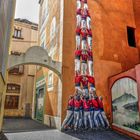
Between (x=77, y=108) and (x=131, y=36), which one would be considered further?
(x=131, y=36)

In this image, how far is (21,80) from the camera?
19406 mm

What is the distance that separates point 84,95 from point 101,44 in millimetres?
3640

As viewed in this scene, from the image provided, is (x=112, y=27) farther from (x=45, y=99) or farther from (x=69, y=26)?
(x=45, y=99)

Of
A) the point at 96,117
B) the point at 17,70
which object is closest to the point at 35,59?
the point at 96,117

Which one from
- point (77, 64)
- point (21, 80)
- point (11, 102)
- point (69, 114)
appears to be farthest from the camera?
point (21, 80)

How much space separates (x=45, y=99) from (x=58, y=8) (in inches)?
249

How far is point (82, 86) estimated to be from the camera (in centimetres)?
1010

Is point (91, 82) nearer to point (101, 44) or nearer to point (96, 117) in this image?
point (96, 117)

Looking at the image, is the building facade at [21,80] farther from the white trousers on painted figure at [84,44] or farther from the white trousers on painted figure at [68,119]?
the white trousers on painted figure at [84,44]

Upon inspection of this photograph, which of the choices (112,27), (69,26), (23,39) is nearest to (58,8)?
(69,26)

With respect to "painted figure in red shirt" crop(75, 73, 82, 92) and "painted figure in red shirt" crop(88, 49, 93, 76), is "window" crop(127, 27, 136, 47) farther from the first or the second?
"painted figure in red shirt" crop(75, 73, 82, 92)

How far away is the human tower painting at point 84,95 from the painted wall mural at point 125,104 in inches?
31.8

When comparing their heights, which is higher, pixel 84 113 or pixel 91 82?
pixel 91 82

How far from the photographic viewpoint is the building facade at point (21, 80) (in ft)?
59.9
